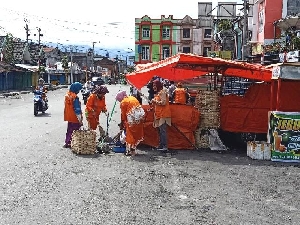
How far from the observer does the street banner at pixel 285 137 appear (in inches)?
404

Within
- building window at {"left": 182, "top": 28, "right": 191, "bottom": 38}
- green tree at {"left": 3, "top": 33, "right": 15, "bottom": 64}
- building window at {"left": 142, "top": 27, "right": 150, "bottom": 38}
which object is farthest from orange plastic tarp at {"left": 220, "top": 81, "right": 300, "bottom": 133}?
building window at {"left": 182, "top": 28, "right": 191, "bottom": 38}

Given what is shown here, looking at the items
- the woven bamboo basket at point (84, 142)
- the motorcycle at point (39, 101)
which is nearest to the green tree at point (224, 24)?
the motorcycle at point (39, 101)

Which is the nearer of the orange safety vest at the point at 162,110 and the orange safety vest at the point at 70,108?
the orange safety vest at the point at 162,110

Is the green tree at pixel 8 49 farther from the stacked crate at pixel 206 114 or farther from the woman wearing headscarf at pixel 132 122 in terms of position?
the woman wearing headscarf at pixel 132 122

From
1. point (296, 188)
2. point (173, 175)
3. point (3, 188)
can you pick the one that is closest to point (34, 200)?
point (3, 188)

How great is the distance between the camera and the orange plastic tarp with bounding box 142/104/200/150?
452 inches

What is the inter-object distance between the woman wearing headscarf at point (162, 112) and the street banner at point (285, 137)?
8.43ft

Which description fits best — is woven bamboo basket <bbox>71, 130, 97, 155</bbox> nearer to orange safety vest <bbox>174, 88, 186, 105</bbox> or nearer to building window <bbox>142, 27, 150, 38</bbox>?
orange safety vest <bbox>174, 88, 186, 105</bbox>

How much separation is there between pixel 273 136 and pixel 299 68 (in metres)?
1.68

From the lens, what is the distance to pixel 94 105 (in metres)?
12.0

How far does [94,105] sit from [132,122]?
1.97m

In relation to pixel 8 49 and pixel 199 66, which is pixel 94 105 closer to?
pixel 199 66

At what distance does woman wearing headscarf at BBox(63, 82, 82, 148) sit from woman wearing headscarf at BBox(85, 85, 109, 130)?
66cm

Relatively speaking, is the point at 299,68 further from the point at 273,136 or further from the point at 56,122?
the point at 56,122
